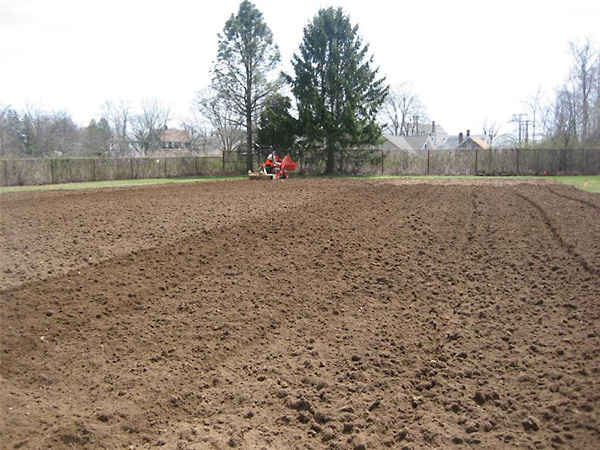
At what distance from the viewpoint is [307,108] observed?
3381cm

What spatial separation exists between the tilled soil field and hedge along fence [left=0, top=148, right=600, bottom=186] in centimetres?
2038

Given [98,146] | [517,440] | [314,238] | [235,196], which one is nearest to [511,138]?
[98,146]

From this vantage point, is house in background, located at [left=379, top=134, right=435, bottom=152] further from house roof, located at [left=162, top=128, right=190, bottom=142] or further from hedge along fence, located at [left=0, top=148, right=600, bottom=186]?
house roof, located at [left=162, top=128, right=190, bottom=142]

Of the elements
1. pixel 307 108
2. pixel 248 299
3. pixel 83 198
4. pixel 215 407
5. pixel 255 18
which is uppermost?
pixel 255 18

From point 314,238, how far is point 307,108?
2567cm

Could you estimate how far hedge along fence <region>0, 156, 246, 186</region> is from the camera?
27.7m

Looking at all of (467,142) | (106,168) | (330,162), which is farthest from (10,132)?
(467,142)

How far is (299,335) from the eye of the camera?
18.8ft

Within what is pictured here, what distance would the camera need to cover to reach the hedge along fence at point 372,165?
28911 mm

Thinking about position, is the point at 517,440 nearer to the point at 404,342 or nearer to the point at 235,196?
the point at 404,342

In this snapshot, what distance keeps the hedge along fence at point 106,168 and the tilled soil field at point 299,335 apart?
19830mm

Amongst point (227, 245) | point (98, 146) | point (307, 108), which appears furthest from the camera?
point (98, 146)

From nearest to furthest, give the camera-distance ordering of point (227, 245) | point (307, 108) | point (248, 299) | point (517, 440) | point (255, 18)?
point (517, 440), point (248, 299), point (227, 245), point (307, 108), point (255, 18)

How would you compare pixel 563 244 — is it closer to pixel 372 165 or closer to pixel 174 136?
pixel 372 165
